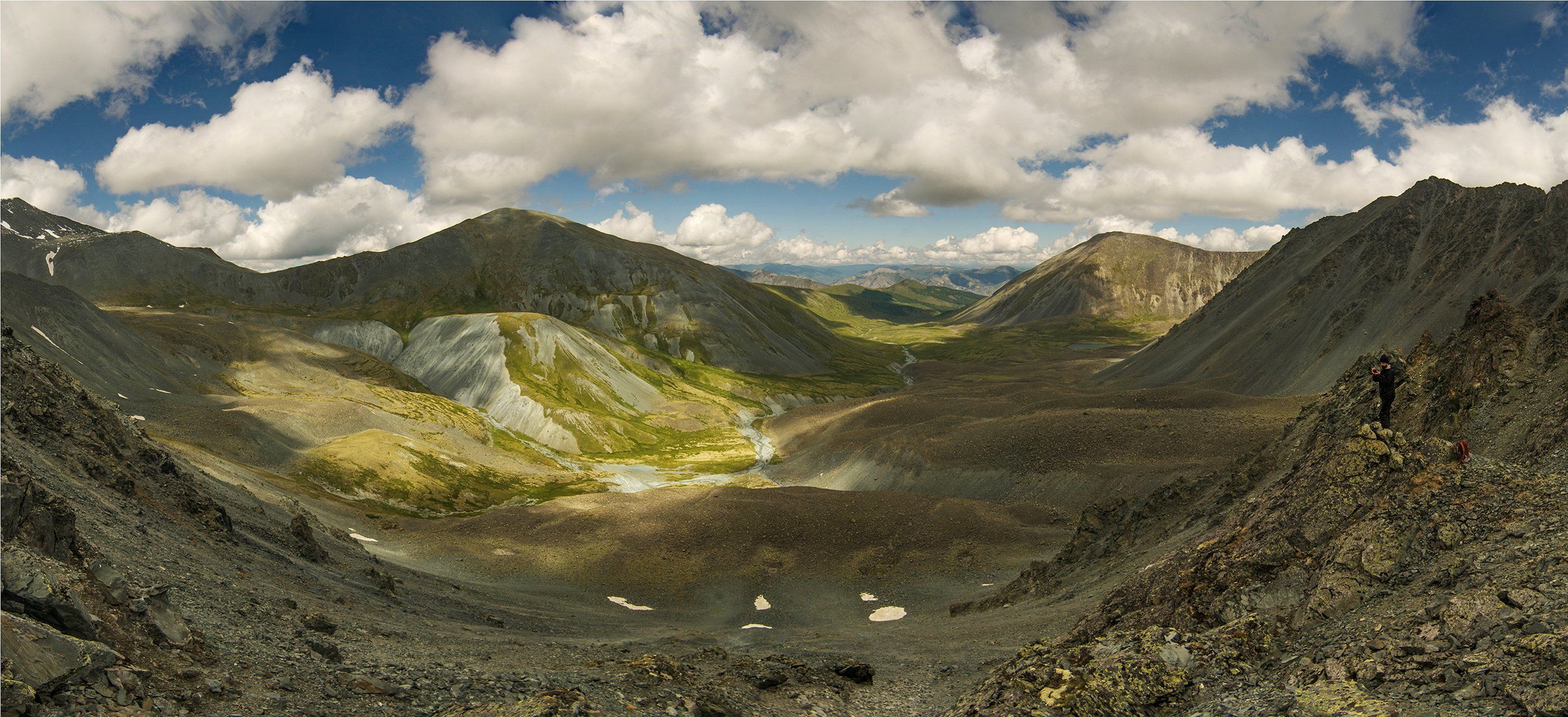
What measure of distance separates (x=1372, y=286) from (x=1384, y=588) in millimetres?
144367

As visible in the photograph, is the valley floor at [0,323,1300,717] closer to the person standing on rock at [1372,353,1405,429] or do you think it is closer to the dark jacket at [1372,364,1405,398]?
the person standing on rock at [1372,353,1405,429]

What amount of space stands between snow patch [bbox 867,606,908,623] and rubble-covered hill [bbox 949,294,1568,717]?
20.3 m

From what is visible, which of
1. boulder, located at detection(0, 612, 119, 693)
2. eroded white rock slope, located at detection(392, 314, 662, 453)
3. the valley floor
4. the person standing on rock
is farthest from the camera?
eroded white rock slope, located at detection(392, 314, 662, 453)

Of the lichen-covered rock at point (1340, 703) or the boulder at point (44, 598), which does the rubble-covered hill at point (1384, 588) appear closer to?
the lichen-covered rock at point (1340, 703)

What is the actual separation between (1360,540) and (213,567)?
117ft

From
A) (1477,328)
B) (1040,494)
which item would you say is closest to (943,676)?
(1477,328)

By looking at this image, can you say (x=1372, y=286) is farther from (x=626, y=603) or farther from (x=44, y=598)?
(x=44, y=598)

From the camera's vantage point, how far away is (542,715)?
1600 cm

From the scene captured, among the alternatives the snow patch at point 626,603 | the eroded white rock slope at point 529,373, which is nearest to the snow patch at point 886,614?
the snow patch at point 626,603

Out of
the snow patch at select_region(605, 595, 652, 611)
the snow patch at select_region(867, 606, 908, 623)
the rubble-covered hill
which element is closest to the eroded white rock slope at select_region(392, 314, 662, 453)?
the snow patch at select_region(605, 595, 652, 611)

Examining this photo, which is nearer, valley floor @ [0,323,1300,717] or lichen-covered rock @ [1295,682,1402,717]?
lichen-covered rock @ [1295,682,1402,717]

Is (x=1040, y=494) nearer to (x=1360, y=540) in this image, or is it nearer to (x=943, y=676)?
(x=943, y=676)

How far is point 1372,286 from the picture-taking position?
127125 mm

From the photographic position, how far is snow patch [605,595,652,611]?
158 ft
